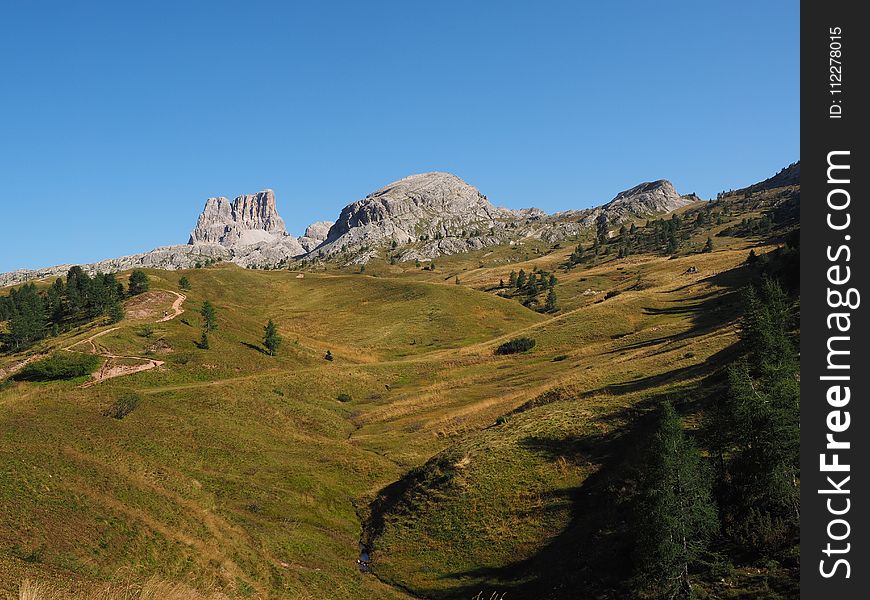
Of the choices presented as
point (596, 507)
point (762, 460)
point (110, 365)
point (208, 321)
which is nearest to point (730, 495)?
point (762, 460)

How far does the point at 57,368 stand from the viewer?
71.3 metres

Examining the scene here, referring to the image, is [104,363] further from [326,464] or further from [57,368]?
[326,464]

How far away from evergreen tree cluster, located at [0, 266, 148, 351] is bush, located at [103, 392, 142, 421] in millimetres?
45386

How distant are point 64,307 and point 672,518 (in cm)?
13462

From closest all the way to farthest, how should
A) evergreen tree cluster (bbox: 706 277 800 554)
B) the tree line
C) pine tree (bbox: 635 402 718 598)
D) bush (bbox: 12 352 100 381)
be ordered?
pine tree (bbox: 635 402 718 598), the tree line, evergreen tree cluster (bbox: 706 277 800 554), bush (bbox: 12 352 100 381)

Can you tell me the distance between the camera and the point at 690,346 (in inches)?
2650

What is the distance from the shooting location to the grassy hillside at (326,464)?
31.8 meters

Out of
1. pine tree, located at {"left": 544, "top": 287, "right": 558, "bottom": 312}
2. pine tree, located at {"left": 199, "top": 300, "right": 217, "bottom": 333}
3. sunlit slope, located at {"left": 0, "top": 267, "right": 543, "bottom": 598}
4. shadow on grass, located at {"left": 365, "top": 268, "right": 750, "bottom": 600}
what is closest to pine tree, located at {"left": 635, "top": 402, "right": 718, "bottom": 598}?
shadow on grass, located at {"left": 365, "top": 268, "right": 750, "bottom": 600}

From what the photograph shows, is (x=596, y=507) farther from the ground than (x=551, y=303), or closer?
closer

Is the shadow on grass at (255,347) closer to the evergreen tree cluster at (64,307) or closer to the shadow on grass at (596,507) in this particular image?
the evergreen tree cluster at (64,307)

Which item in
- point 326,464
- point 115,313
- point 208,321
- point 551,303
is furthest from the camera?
point 551,303

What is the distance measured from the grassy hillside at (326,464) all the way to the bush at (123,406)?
0.80 ft

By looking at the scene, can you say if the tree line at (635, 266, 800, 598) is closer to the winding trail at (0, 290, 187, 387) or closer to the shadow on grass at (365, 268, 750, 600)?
the shadow on grass at (365, 268, 750, 600)

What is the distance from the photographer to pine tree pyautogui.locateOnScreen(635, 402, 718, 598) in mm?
25203
